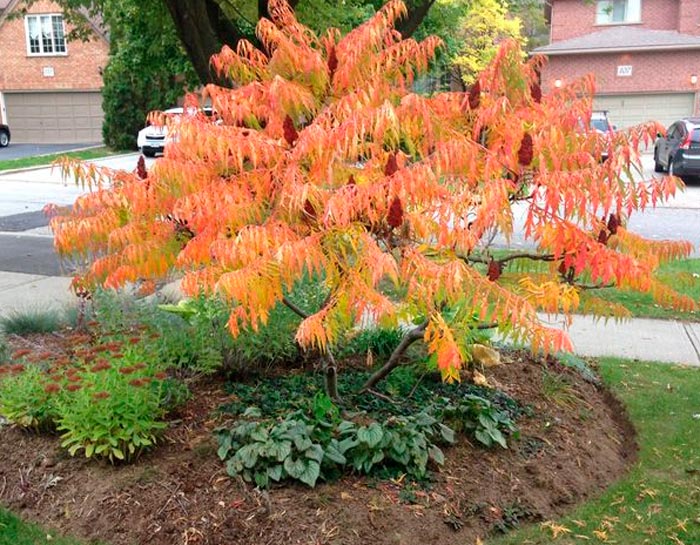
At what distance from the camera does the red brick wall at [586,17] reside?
3244 centimetres

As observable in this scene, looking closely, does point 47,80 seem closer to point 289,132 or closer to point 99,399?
point 99,399

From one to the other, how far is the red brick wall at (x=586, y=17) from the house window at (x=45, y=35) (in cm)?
2293

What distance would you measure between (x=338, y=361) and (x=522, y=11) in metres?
39.8

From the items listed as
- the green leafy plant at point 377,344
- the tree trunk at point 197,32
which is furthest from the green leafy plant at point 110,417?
the tree trunk at point 197,32

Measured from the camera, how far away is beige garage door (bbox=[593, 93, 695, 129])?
30531 mm

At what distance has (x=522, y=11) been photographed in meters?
41.1

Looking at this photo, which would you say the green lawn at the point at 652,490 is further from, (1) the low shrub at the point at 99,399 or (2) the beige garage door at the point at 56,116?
(2) the beige garage door at the point at 56,116

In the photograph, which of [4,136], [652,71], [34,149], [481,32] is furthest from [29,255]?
[652,71]

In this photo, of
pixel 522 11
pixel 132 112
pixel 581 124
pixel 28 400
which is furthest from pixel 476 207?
pixel 522 11

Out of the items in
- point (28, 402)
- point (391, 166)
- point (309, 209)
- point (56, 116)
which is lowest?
point (28, 402)

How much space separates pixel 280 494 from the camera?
12.7 feet

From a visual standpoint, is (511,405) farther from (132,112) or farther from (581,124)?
(132,112)

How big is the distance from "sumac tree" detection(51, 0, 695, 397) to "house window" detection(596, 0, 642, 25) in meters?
31.9

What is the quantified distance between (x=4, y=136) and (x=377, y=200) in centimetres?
3488
